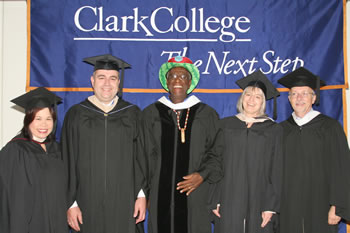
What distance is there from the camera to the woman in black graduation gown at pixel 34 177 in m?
2.48

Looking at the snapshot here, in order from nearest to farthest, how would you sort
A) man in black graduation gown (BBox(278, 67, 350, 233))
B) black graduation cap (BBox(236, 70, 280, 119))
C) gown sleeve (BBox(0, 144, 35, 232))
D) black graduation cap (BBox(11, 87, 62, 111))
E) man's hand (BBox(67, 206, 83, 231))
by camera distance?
gown sleeve (BBox(0, 144, 35, 232)) < black graduation cap (BBox(11, 87, 62, 111)) < man's hand (BBox(67, 206, 83, 231)) < man in black graduation gown (BBox(278, 67, 350, 233)) < black graduation cap (BBox(236, 70, 280, 119))

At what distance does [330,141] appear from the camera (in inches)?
125

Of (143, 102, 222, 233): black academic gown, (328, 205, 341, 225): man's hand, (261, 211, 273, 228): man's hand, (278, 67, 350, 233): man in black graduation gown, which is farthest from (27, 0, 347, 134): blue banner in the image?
(261, 211, 273, 228): man's hand

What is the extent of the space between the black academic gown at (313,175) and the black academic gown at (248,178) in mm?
215

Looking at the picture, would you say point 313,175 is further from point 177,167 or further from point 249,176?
point 177,167

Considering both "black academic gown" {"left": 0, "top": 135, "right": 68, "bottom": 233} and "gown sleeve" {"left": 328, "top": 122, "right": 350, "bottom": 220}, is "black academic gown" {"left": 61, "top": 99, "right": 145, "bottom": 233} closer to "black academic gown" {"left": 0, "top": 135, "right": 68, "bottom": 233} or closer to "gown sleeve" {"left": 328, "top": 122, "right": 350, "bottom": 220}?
"black academic gown" {"left": 0, "top": 135, "right": 68, "bottom": 233}

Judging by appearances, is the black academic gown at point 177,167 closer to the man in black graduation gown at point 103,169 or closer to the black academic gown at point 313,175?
the man in black graduation gown at point 103,169

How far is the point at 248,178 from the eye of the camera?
3031 millimetres

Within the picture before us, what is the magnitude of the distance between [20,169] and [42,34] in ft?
6.88

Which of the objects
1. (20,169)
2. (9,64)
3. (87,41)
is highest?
(87,41)

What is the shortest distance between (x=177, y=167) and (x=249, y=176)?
28.3 inches

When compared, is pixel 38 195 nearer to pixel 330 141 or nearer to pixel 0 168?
pixel 0 168

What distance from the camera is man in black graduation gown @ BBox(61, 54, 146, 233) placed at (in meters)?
2.90

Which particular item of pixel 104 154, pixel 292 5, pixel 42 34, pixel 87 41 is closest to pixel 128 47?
pixel 87 41
